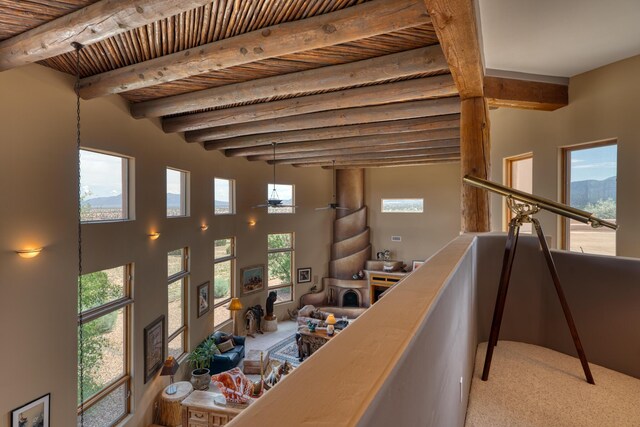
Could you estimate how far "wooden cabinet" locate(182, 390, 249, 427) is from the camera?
16.1ft

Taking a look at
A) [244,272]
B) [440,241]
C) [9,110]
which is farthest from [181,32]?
[440,241]

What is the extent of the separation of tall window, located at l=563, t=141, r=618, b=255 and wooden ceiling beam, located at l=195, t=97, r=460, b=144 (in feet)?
5.47

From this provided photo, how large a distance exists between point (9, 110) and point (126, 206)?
199 centimetres

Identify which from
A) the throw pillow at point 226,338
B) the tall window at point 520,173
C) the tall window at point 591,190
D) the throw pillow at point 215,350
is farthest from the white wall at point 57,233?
Answer: the tall window at point 591,190

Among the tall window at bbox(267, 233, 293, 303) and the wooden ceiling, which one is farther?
the tall window at bbox(267, 233, 293, 303)

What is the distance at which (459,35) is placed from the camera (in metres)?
2.04

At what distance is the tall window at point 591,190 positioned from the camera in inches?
153

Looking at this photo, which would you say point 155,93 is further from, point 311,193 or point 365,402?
point 311,193

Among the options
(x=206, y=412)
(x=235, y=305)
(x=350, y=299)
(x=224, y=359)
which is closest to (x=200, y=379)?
(x=224, y=359)

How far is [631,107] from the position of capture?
11.7ft

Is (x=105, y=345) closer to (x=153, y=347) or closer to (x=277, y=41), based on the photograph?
(x=153, y=347)

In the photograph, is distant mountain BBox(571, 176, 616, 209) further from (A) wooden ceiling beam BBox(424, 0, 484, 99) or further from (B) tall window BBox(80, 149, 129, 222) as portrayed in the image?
(B) tall window BBox(80, 149, 129, 222)

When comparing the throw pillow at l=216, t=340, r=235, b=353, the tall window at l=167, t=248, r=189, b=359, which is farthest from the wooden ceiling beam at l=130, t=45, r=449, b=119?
the throw pillow at l=216, t=340, r=235, b=353

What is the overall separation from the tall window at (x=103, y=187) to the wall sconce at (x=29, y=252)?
82cm
